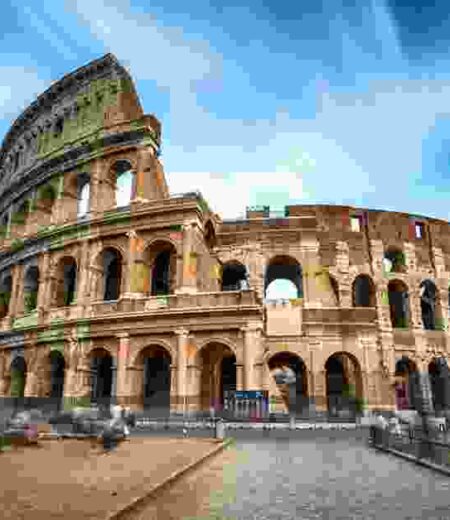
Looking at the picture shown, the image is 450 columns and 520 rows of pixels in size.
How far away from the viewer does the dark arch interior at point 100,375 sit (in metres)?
19.6

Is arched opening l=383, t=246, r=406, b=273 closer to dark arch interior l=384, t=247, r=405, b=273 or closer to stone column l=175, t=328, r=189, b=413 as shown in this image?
dark arch interior l=384, t=247, r=405, b=273

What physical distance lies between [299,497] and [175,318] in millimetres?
12803

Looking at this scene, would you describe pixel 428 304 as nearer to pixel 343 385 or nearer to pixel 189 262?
pixel 343 385

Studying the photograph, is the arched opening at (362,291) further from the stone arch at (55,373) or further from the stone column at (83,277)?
the stone arch at (55,373)

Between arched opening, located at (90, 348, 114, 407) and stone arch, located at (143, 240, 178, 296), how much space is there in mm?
3672

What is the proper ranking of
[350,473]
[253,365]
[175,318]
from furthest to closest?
[175,318], [253,365], [350,473]

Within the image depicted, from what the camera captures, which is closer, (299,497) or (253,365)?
(299,497)

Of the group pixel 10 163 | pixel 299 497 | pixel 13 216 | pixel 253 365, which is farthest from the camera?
pixel 10 163

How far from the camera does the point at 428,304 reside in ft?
86.6

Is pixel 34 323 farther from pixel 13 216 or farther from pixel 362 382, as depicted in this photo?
pixel 362 382

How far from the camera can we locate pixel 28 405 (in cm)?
1878

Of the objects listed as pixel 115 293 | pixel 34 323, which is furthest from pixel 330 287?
pixel 34 323

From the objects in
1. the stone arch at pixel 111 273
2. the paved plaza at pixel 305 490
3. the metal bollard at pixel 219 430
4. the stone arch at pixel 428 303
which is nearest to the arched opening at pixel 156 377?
the stone arch at pixel 111 273

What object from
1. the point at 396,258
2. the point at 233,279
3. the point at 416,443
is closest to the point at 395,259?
the point at 396,258
